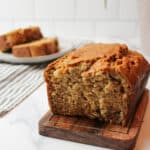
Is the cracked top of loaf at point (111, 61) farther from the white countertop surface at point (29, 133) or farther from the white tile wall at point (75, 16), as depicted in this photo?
the white tile wall at point (75, 16)

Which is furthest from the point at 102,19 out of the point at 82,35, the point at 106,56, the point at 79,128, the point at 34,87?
the point at 79,128

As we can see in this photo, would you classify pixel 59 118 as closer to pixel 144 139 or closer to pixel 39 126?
pixel 39 126

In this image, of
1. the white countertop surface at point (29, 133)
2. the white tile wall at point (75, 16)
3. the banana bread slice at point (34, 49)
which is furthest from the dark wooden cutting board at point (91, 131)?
the white tile wall at point (75, 16)

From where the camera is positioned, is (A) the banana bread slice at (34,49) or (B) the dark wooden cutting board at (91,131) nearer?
(B) the dark wooden cutting board at (91,131)

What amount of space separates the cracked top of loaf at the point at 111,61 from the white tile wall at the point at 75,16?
2.09ft

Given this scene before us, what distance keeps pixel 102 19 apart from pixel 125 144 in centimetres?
89

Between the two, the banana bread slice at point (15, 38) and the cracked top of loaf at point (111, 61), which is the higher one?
the cracked top of loaf at point (111, 61)

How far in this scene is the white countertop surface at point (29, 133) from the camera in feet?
1.89

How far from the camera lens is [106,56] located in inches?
25.6

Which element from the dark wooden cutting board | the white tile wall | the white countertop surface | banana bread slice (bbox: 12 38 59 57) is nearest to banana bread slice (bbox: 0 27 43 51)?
banana bread slice (bbox: 12 38 59 57)

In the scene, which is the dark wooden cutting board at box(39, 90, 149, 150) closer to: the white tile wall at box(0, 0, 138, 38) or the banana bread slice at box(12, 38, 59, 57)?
the banana bread slice at box(12, 38, 59, 57)

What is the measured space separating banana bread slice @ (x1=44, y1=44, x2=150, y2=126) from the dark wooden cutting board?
0.05 ft

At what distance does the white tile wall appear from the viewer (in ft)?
4.40

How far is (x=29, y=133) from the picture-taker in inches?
24.4
